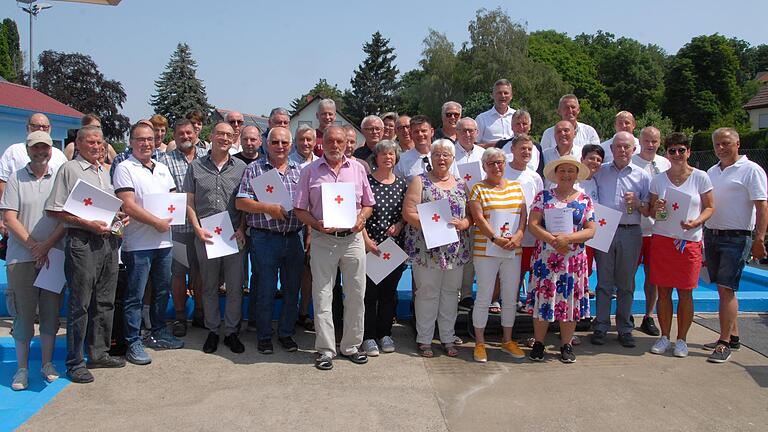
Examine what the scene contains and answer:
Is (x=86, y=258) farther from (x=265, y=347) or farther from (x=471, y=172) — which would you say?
(x=471, y=172)

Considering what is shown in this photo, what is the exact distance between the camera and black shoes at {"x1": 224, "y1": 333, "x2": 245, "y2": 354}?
5348 millimetres

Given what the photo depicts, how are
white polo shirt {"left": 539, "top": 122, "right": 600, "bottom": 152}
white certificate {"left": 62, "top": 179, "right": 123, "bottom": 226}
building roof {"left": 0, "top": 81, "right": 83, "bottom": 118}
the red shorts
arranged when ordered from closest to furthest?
white certificate {"left": 62, "top": 179, "right": 123, "bottom": 226}, the red shorts, white polo shirt {"left": 539, "top": 122, "right": 600, "bottom": 152}, building roof {"left": 0, "top": 81, "right": 83, "bottom": 118}

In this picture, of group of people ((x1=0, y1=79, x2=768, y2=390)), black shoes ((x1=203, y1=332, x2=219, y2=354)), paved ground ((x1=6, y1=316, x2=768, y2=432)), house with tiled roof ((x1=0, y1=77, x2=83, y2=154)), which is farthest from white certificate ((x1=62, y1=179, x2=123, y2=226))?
house with tiled roof ((x1=0, y1=77, x2=83, y2=154))

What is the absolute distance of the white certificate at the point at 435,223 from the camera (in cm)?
497

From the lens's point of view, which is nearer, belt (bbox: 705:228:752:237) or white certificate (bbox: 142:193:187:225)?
white certificate (bbox: 142:193:187:225)

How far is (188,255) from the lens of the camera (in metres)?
5.64

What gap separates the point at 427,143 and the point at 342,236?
1534 millimetres

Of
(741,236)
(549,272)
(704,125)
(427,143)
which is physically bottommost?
(549,272)

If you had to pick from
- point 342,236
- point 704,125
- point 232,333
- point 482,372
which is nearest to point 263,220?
point 342,236

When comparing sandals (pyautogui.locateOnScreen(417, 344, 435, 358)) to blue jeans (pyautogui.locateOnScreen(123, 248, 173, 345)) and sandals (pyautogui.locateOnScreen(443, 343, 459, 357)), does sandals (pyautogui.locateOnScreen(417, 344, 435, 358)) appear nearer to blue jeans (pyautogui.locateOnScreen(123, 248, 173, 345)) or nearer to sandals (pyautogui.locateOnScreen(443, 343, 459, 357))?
sandals (pyautogui.locateOnScreen(443, 343, 459, 357))

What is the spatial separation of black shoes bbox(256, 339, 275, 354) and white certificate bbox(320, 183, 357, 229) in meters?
1.40

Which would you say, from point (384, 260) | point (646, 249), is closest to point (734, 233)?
point (646, 249)

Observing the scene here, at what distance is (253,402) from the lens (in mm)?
4270

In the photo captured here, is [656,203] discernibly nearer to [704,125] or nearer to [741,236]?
[741,236]
